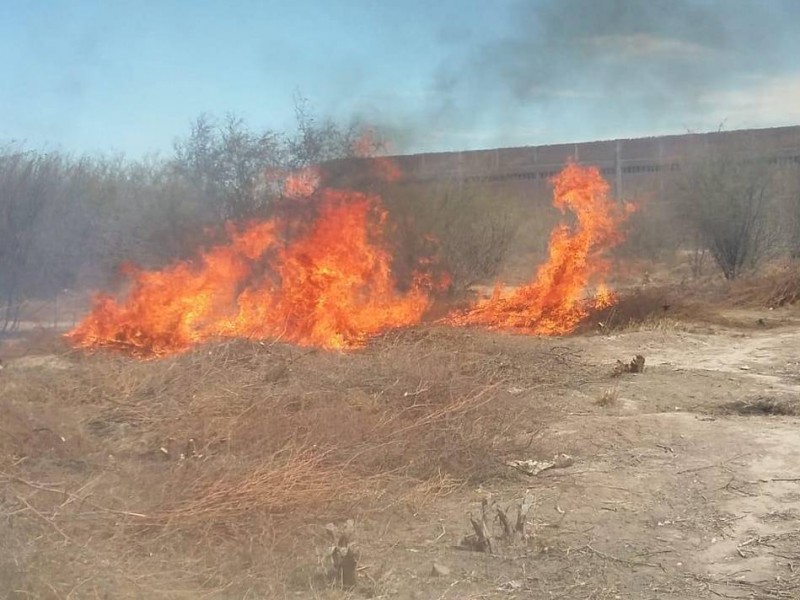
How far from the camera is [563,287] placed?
51.2 feet

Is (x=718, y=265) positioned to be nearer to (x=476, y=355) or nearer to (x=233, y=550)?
(x=476, y=355)

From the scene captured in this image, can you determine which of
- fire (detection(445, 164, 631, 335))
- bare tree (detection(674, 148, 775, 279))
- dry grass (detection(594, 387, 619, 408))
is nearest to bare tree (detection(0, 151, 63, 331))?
fire (detection(445, 164, 631, 335))

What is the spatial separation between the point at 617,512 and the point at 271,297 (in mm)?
8532

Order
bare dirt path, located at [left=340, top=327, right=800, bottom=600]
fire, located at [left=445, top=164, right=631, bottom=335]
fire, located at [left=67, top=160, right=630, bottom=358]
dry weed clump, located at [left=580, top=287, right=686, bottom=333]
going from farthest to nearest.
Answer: fire, located at [left=445, top=164, right=631, bottom=335]
dry weed clump, located at [left=580, top=287, right=686, bottom=333]
fire, located at [left=67, top=160, right=630, bottom=358]
bare dirt path, located at [left=340, top=327, right=800, bottom=600]

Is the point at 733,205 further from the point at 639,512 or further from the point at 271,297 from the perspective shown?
the point at 639,512

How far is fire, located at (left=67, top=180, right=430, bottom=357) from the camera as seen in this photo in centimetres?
1241

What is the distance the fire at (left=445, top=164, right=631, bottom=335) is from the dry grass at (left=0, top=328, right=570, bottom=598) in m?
4.19

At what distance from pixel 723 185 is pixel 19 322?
16.1m

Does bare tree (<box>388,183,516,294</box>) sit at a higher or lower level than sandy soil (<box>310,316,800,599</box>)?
higher

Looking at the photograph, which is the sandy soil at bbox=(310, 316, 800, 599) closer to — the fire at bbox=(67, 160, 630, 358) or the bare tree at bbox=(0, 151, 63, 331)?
the fire at bbox=(67, 160, 630, 358)

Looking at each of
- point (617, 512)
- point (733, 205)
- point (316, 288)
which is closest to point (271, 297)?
point (316, 288)

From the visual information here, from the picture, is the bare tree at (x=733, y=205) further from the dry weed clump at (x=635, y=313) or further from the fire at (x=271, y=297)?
the fire at (x=271, y=297)

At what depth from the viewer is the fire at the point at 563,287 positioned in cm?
1516

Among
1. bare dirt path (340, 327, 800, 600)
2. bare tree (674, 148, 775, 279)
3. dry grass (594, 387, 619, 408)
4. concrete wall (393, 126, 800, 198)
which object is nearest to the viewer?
bare dirt path (340, 327, 800, 600)
